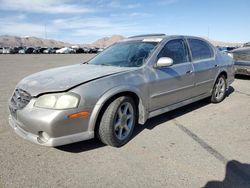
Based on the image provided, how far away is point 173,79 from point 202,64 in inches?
47.9

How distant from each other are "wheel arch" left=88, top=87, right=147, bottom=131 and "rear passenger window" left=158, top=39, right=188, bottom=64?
0.91 metres

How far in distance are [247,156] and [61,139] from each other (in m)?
2.48

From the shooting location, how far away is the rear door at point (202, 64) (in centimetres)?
505

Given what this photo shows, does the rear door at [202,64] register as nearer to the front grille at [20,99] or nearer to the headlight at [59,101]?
the headlight at [59,101]

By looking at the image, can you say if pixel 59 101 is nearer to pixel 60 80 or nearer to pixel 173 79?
pixel 60 80

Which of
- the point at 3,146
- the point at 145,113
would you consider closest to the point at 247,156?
the point at 145,113

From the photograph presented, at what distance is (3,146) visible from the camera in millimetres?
3598

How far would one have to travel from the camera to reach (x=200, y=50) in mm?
5352

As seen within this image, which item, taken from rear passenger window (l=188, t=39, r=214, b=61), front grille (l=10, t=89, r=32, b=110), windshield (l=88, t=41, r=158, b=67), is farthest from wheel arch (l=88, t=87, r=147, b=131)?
rear passenger window (l=188, t=39, r=214, b=61)

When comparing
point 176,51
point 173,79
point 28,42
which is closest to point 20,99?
point 173,79

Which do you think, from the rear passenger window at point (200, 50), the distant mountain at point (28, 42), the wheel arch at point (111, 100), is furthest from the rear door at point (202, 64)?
the distant mountain at point (28, 42)

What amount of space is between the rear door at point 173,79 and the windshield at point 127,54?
259 mm

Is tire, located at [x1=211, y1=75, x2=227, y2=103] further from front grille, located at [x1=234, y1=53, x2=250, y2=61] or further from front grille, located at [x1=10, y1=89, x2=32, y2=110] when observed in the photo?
front grille, located at [x1=10, y1=89, x2=32, y2=110]

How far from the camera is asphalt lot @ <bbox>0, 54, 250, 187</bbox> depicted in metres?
2.78
